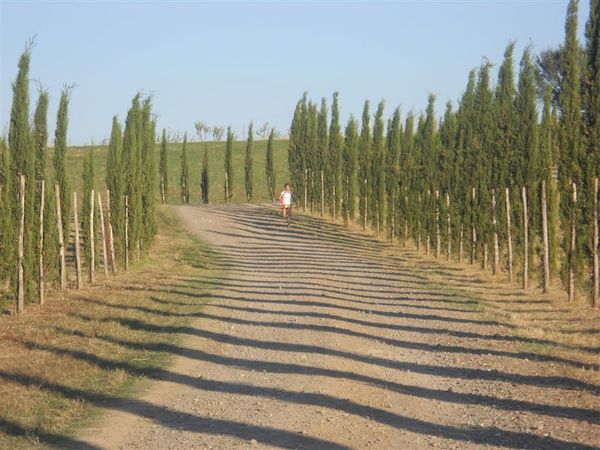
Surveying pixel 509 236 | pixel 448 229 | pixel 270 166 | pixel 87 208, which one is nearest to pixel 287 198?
pixel 448 229

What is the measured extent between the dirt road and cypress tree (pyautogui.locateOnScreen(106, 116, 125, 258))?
6.52 m

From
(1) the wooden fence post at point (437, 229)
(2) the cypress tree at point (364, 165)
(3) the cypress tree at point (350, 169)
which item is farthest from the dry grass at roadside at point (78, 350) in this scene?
(3) the cypress tree at point (350, 169)

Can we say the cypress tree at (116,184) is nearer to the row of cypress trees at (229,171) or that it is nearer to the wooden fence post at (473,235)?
the wooden fence post at (473,235)

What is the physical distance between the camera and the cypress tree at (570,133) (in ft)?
62.0

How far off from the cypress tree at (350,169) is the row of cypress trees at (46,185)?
14.2 meters

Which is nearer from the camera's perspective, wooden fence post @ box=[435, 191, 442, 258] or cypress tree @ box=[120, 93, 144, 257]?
cypress tree @ box=[120, 93, 144, 257]

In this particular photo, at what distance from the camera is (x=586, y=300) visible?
61.2 feet

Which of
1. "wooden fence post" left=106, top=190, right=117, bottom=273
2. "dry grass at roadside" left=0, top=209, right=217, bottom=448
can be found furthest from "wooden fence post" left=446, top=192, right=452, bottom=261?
"wooden fence post" left=106, top=190, right=117, bottom=273

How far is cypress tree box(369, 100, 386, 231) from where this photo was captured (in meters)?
37.0

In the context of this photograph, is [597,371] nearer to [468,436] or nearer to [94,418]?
[468,436]

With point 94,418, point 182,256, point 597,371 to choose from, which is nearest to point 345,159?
point 182,256

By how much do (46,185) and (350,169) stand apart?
23622 millimetres

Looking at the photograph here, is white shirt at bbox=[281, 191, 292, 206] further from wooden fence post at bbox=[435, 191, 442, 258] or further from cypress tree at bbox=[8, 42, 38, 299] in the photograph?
cypress tree at bbox=[8, 42, 38, 299]

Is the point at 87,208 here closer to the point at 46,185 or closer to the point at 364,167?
the point at 46,185
